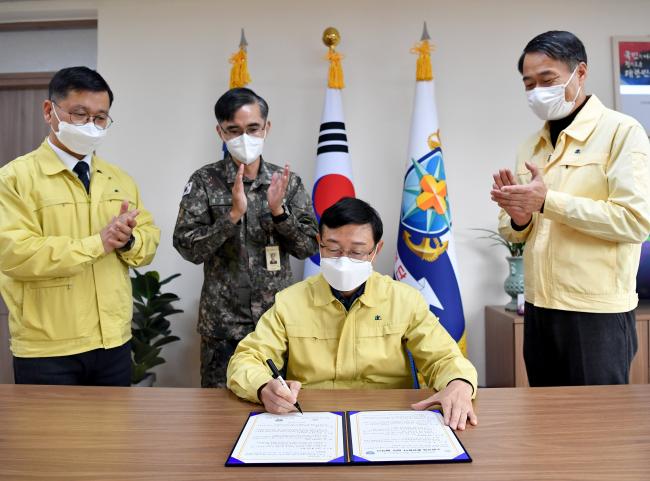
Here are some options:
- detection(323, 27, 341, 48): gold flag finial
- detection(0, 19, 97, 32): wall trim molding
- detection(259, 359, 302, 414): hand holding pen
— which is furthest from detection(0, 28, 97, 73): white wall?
detection(259, 359, 302, 414): hand holding pen

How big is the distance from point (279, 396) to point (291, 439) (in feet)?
0.53

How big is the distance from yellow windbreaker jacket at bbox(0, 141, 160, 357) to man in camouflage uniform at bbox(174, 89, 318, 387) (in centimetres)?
28

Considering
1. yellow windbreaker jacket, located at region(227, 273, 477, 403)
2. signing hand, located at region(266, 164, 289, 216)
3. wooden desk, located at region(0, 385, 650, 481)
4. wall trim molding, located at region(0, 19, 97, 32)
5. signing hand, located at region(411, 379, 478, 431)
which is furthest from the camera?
wall trim molding, located at region(0, 19, 97, 32)

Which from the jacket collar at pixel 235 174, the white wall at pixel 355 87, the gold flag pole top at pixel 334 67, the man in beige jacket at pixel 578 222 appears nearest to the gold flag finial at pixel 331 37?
the gold flag pole top at pixel 334 67

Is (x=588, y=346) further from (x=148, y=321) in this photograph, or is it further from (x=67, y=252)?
(x=148, y=321)

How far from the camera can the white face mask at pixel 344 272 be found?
1.39 meters

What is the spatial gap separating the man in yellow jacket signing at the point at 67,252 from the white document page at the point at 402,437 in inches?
41.7

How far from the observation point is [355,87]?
125 inches

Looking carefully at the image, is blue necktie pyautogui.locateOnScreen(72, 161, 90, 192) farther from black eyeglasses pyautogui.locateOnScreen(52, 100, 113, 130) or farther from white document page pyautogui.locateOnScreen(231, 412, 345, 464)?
white document page pyautogui.locateOnScreen(231, 412, 345, 464)

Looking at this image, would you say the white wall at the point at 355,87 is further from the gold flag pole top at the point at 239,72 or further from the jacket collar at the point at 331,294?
the jacket collar at the point at 331,294

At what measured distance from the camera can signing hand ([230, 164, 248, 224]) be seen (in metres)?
1.77

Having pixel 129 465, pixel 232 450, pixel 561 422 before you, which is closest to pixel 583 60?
pixel 561 422

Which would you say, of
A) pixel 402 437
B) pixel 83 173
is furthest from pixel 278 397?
pixel 83 173

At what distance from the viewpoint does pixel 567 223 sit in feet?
4.83
